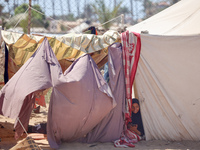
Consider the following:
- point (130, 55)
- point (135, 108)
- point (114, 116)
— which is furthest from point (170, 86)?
point (114, 116)

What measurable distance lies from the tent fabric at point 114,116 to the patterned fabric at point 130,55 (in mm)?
80

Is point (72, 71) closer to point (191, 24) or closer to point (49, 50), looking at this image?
point (49, 50)

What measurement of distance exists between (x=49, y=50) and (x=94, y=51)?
706 millimetres

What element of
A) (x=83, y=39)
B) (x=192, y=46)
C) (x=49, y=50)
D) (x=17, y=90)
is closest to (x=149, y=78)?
(x=192, y=46)

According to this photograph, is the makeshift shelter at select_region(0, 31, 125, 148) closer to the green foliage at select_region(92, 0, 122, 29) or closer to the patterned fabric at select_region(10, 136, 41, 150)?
the patterned fabric at select_region(10, 136, 41, 150)

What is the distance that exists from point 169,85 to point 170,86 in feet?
0.07

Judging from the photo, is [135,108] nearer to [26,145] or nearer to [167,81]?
[167,81]

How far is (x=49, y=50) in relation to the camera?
397 cm

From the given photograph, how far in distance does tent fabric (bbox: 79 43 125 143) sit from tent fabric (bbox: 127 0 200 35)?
4.48 ft

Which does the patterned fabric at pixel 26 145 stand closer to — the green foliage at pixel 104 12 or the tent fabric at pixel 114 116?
the tent fabric at pixel 114 116

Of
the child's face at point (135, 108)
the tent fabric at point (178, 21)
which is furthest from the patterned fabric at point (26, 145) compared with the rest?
the tent fabric at point (178, 21)

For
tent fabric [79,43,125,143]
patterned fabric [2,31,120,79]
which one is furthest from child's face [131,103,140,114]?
patterned fabric [2,31,120,79]

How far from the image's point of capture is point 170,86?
4.16 meters

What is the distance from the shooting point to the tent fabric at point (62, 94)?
3.57 metres
